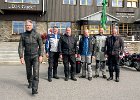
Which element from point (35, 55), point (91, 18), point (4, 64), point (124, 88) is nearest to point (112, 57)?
point (124, 88)

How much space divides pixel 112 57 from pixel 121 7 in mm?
23013

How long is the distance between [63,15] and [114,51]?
20.9 m

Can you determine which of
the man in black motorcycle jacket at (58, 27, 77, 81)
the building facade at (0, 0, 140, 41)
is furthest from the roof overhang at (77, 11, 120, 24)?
the man in black motorcycle jacket at (58, 27, 77, 81)

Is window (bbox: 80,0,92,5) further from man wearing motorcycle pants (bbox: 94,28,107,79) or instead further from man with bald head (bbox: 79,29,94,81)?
man with bald head (bbox: 79,29,94,81)

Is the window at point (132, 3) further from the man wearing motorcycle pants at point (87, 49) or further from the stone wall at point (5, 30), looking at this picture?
the man wearing motorcycle pants at point (87, 49)

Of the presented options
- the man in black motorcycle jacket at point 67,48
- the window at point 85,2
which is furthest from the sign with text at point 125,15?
the man in black motorcycle jacket at point 67,48

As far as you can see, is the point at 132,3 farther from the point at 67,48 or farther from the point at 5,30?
the point at 67,48

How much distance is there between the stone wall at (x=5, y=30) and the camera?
29.8m

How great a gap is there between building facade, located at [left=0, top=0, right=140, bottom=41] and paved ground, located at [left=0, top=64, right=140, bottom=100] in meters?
19.0

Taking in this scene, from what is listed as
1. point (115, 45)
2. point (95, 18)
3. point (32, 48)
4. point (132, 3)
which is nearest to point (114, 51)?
point (115, 45)

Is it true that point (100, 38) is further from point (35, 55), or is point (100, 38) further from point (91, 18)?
point (91, 18)

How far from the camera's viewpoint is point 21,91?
27.0 ft

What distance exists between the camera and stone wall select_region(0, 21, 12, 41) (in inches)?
1173

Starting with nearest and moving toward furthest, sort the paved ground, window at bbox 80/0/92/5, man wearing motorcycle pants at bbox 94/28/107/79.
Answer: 1. the paved ground
2. man wearing motorcycle pants at bbox 94/28/107/79
3. window at bbox 80/0/92/5
